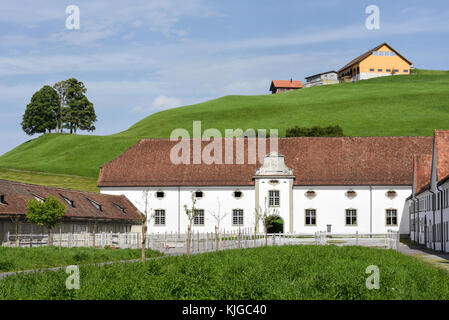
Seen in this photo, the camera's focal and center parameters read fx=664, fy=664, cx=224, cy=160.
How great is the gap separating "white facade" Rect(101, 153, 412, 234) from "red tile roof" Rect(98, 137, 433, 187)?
0.75 meters

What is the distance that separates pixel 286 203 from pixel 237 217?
533 centimetres

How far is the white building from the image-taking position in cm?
6750

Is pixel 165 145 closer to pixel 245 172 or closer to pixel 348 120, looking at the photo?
pixel 245 172

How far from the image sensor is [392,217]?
6725 cm

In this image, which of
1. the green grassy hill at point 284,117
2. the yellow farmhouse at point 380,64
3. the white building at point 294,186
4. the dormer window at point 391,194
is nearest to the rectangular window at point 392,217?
the white building at point 294,186

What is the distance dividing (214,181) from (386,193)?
57.9 ft

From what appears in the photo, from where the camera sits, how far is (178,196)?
69.6 metres

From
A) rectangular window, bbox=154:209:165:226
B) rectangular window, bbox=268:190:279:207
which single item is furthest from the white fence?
rectangular window, bbox=154:209:165:226

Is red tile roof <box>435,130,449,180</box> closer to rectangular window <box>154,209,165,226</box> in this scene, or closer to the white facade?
the white facade

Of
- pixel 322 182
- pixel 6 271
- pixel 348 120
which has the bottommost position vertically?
pixel 6 271

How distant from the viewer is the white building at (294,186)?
67.5m

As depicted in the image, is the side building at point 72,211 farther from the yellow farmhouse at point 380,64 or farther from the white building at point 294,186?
the yellow farmhouse at point 380,64
